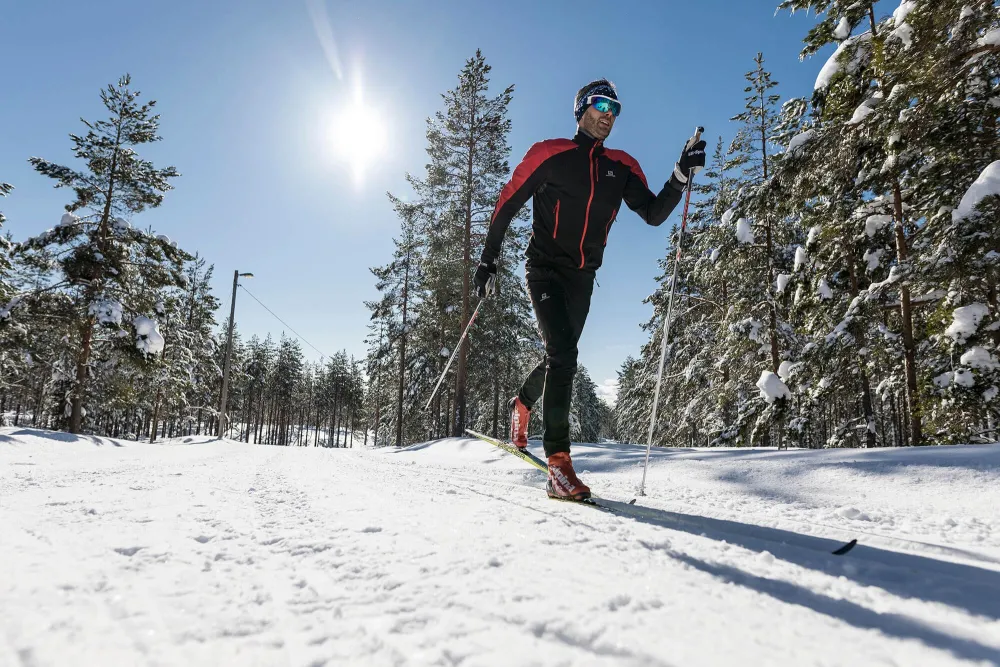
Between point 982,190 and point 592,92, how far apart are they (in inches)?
194

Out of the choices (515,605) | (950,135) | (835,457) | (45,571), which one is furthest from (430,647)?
(950,135)

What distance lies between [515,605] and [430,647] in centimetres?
26

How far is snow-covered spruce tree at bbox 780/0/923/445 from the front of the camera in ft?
20.6

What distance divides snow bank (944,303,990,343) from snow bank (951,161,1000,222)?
186 centimetres

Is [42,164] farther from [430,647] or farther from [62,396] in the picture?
[430,647]

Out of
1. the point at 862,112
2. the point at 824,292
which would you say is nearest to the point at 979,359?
the point at 824,292

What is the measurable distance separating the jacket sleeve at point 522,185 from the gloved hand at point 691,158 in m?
1.07

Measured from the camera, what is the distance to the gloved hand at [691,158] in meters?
3.48

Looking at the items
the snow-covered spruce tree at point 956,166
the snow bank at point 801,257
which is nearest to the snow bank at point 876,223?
the snow bank at point 801,257

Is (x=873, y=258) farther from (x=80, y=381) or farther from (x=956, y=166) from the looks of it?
(x=80, y=381)

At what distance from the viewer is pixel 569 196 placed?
130 inches

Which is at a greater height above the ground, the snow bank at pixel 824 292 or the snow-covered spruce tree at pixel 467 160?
the snow-covered spruce tree at pixel 467 160

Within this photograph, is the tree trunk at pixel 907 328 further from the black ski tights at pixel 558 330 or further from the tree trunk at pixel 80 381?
the tree trunk at pixel 80 381

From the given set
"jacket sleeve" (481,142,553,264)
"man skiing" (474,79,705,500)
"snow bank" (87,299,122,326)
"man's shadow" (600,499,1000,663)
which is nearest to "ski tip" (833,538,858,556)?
"man's shadow" (600,499,1000,663)
